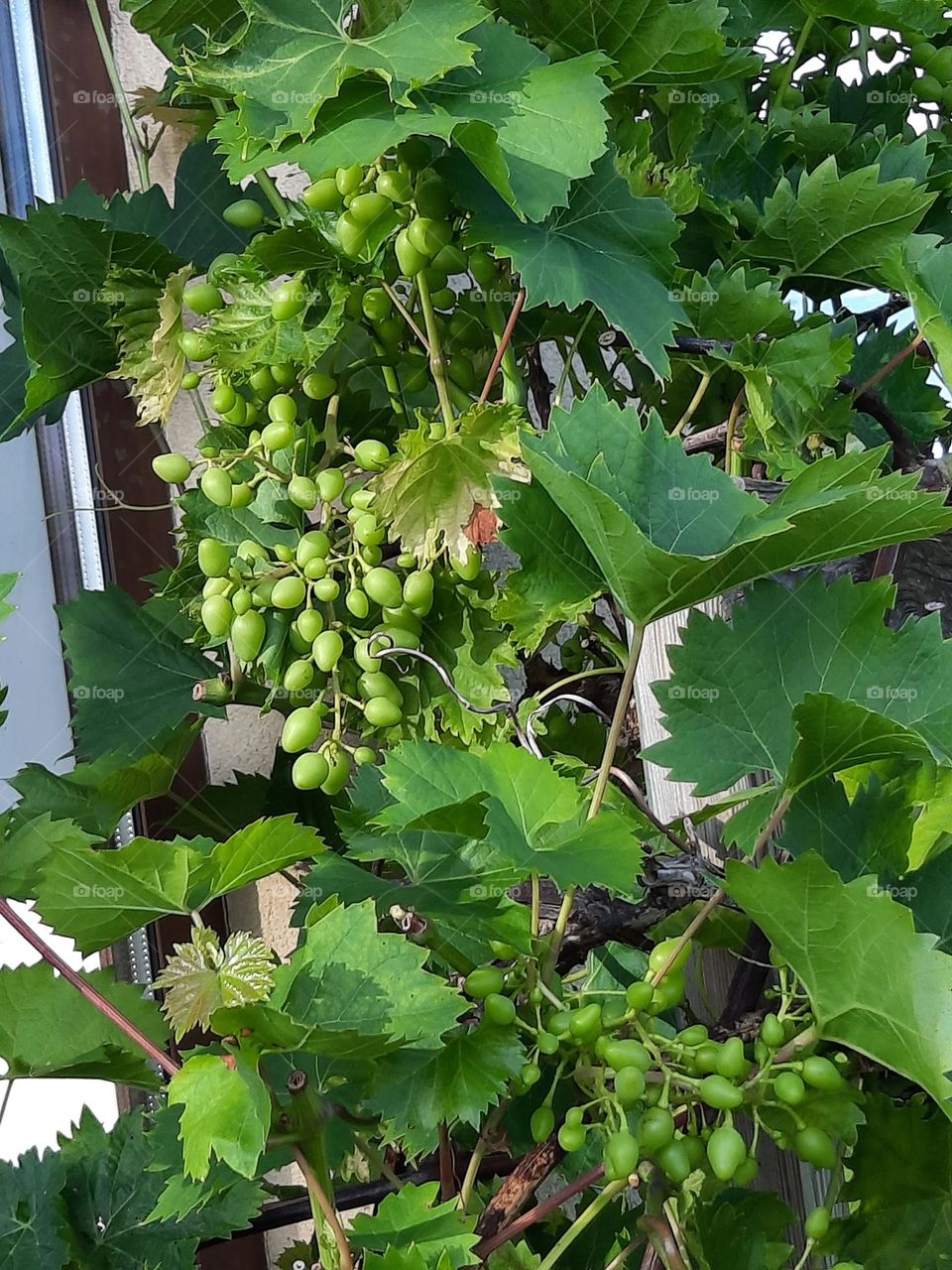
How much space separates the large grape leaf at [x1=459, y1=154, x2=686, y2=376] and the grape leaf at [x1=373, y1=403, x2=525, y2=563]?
6 centimetres

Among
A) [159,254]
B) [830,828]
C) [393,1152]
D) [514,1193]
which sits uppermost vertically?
[159,254]

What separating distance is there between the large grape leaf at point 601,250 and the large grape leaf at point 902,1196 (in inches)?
13.0

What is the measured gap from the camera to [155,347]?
60 cm

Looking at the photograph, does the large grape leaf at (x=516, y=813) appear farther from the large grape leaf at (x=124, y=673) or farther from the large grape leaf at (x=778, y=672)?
the large grape leaf at (x=124, y=673)

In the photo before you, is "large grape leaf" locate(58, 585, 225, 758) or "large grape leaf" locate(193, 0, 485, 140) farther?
"large grape leaf" locate(58, 585, 225, 758)

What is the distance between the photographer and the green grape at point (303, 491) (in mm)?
557

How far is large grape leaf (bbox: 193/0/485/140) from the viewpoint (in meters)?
0.43

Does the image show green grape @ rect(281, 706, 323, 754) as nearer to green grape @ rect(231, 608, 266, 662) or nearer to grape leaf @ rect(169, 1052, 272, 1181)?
green grape @ rect(231, 608, 266, 662)

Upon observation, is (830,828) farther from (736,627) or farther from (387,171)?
(387,171)

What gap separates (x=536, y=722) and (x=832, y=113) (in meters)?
0.44

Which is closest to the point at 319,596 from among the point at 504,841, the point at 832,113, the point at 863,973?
the point at 504,841

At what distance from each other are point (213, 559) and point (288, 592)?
0.05 metres

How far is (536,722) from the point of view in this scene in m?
0.57

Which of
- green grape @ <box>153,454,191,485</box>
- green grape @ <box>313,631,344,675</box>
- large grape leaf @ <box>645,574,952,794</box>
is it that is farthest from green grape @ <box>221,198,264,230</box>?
large grape leaf @ <box>645,574,952,794</box>
